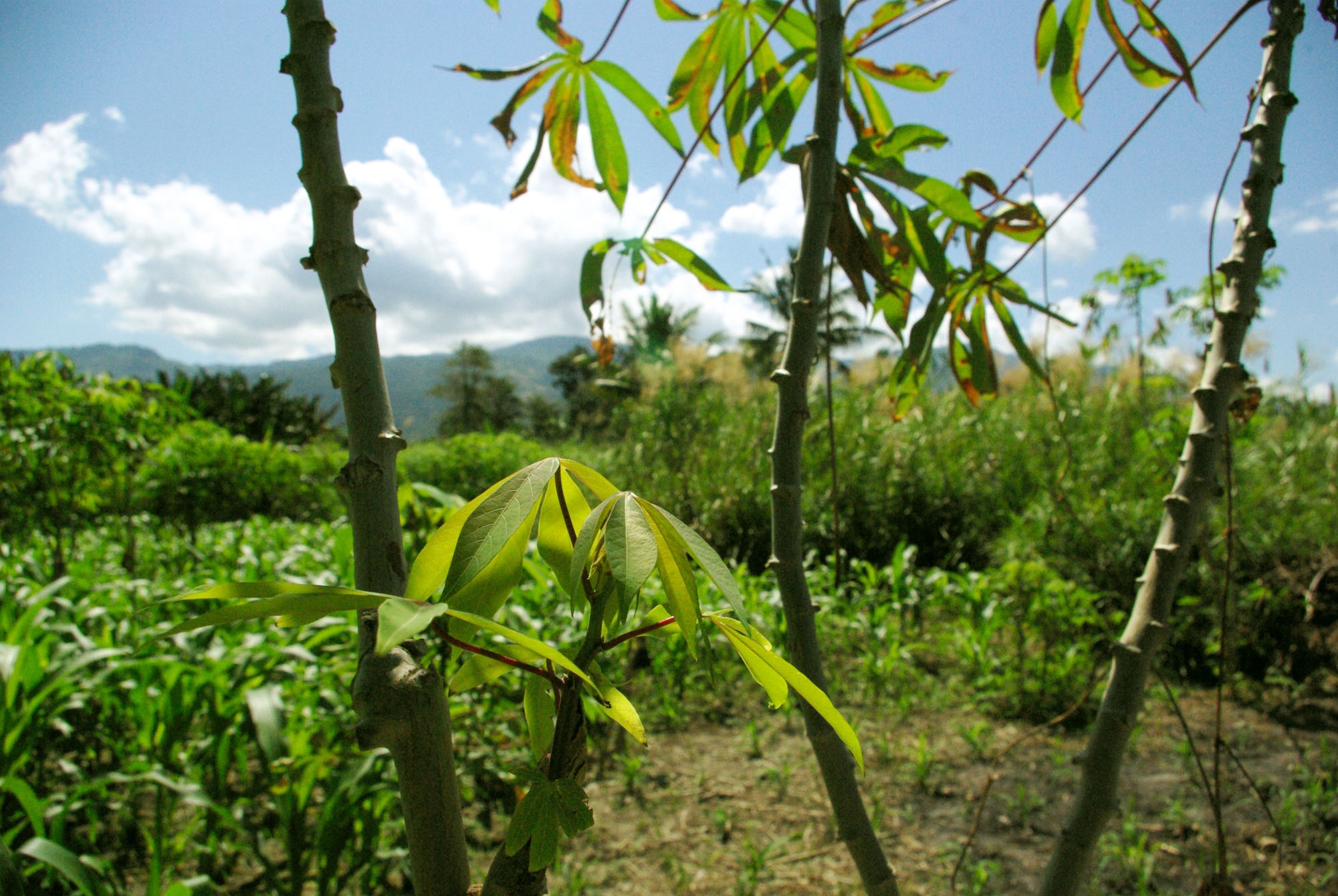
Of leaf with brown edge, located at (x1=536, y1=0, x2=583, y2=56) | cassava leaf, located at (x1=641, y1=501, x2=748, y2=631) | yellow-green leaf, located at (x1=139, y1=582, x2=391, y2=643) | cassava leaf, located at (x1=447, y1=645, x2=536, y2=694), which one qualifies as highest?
leaf with brown edge, located at (x1=536, y1=0, x2=583, y2=56)

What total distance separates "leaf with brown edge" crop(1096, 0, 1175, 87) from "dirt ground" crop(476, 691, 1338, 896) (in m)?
1.53

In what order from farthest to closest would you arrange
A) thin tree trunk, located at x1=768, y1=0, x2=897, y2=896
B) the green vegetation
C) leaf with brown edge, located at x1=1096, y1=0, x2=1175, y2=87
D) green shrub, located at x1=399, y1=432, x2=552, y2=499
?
1. green shrub, located at x1=399, y1=432, x2=552, y2=499
2. the green vegetation
3. leaf with brown edge, located at x1=1096, y1=0, x2=1175, y2=87
4. thin tree trunk, located at x1=768, y1=0, x2=897, y2=896

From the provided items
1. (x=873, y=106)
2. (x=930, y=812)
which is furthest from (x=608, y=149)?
(x=930, y=812)

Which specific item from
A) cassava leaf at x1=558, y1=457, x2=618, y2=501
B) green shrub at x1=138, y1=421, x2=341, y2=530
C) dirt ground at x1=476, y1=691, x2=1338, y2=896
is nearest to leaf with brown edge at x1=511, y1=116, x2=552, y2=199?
cassava leaf at x1=558, y1=457, x2=618, y2=501

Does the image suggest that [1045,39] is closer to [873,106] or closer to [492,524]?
[873,106]

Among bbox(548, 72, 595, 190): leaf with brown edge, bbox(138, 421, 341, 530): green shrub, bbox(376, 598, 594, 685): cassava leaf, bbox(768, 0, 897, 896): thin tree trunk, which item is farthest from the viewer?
bbox(138, 421, 341, 530): green shrub

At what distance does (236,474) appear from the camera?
5.71 m

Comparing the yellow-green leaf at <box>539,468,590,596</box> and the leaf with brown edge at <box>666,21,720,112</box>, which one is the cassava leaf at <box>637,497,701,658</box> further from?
the leaf with brown edge at <box>666,21,720,112</box>

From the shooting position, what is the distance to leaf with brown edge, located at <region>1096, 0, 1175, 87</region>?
71cm

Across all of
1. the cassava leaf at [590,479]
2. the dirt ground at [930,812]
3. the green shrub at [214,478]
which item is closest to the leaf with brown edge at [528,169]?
the cassava leaf at [590,479]

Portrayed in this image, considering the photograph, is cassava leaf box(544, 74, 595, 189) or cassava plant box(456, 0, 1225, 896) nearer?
cassava plant box(456, 0, 1225, 896)

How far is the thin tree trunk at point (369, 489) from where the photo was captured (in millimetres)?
389

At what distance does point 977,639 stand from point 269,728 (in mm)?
2530

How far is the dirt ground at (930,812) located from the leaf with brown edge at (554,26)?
5.84ft
